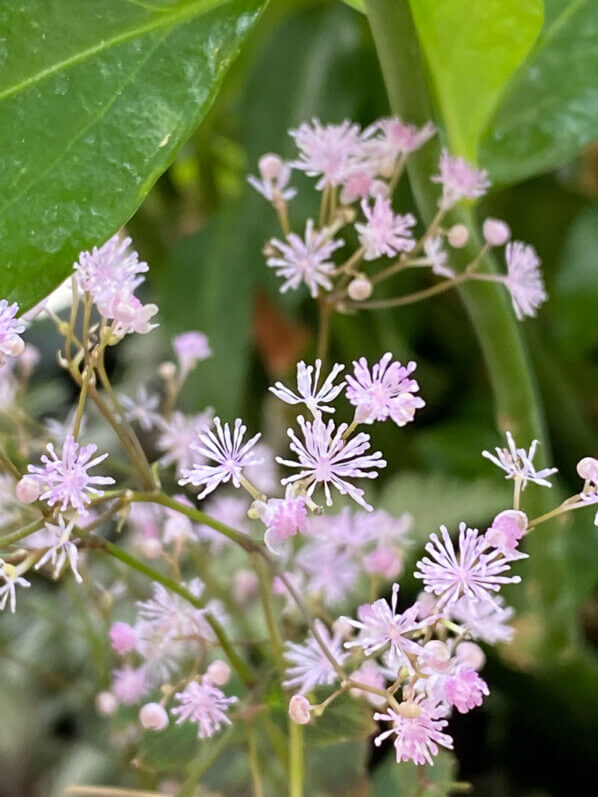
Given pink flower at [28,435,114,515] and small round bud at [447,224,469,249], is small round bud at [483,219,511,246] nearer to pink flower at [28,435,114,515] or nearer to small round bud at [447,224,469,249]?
small round bud at [447,224,469,249]

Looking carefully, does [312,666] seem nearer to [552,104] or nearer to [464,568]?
[464,568]

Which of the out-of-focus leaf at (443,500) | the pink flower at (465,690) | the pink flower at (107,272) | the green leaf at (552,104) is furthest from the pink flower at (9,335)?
the out-of-focus leaf at (443,500)

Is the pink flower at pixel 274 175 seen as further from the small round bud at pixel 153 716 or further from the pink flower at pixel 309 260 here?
the small round bud at pixel 153 716

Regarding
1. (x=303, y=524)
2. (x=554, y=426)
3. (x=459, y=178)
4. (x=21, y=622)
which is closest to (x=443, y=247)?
(x=459, y=178)

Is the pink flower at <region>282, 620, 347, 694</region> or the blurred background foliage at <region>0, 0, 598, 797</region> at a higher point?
the blurred background foliage at <region>0, 0, 598, 797</region>

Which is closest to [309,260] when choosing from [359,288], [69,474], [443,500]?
[359,288]

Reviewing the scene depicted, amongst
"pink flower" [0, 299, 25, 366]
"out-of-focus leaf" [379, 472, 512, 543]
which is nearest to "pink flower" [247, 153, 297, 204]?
"pink flower" [0, 299, 25, 366]
